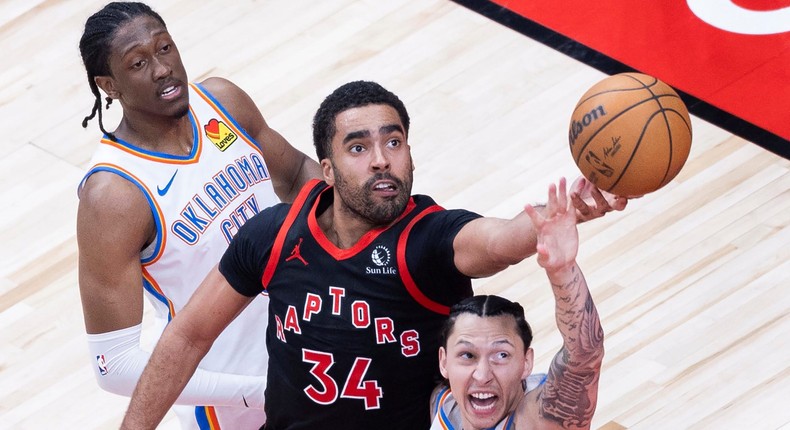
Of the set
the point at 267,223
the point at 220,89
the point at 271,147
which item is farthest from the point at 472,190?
the point at 267,223

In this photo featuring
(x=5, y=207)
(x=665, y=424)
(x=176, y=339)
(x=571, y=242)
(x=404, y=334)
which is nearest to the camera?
(x=571, y=242)

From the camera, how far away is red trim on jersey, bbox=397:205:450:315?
12.3 feet

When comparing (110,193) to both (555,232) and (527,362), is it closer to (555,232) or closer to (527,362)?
(527,362)

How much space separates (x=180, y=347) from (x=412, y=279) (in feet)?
2.45

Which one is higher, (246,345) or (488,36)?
(246,345)

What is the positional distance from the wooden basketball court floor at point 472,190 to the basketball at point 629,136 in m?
1.70

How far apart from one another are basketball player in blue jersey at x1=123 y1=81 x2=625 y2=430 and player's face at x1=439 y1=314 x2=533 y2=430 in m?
0.11

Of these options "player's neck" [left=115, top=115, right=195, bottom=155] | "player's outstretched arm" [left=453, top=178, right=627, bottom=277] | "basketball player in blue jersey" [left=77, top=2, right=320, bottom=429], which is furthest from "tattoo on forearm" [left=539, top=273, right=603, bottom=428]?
"player's neck" [left=115, top=115, right=195, bottom=155]

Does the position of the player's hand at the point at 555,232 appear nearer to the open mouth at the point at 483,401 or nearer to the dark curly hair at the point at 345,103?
the open mouth at the point at 483,401

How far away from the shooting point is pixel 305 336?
12.8 ft

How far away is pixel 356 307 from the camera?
3809 mm

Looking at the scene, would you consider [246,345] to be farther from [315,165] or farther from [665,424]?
[665,424]

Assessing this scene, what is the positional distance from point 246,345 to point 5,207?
272 centimetres

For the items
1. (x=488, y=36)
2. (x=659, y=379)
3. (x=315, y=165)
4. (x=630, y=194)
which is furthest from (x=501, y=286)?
(x=630, y=194)
